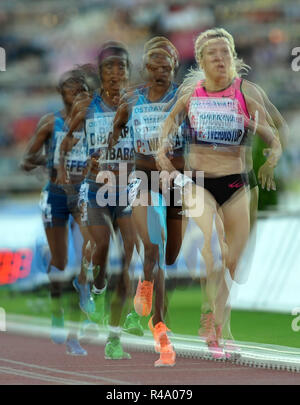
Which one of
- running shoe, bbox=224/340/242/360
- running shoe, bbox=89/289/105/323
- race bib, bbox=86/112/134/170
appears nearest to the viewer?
running shoe, bbox=224/340/242/360

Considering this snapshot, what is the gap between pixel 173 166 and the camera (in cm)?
991

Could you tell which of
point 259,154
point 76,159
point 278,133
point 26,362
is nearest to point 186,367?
point 26,362

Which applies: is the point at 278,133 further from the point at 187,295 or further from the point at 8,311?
the point at 187,295

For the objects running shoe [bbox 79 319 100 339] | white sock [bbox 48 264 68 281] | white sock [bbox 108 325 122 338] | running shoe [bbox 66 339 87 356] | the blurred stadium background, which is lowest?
running shoe [bbox 66 339 87 356]

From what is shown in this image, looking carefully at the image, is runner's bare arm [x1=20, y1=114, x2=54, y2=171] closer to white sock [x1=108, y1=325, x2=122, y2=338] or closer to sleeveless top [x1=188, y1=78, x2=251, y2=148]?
sleeveless top [x1=188, y1=78, x2=251, y2=148]

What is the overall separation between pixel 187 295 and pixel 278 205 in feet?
8.20

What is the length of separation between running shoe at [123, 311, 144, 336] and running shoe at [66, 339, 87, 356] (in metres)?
0.57

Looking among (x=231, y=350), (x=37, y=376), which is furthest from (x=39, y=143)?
(x=37, y=376)

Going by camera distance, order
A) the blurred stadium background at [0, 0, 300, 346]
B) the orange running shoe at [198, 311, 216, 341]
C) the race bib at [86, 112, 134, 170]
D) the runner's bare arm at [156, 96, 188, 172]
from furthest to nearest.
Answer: the blurred stadium background at [0, 0, 300, 346]
the race bib at [86, 112, 134, 170]
the orange running shoe at [198, 311, 216, 341]
the runner's bare arm at [156, 96, 188, 172]

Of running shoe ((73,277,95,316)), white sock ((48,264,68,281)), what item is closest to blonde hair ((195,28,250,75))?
running shoe ((73,277,95,316))

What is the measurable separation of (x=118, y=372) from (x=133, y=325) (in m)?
2.25

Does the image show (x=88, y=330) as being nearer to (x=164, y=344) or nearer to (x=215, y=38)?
(x=164, y=344)

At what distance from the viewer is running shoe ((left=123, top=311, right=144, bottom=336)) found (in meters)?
11.3

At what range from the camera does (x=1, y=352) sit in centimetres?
1128
